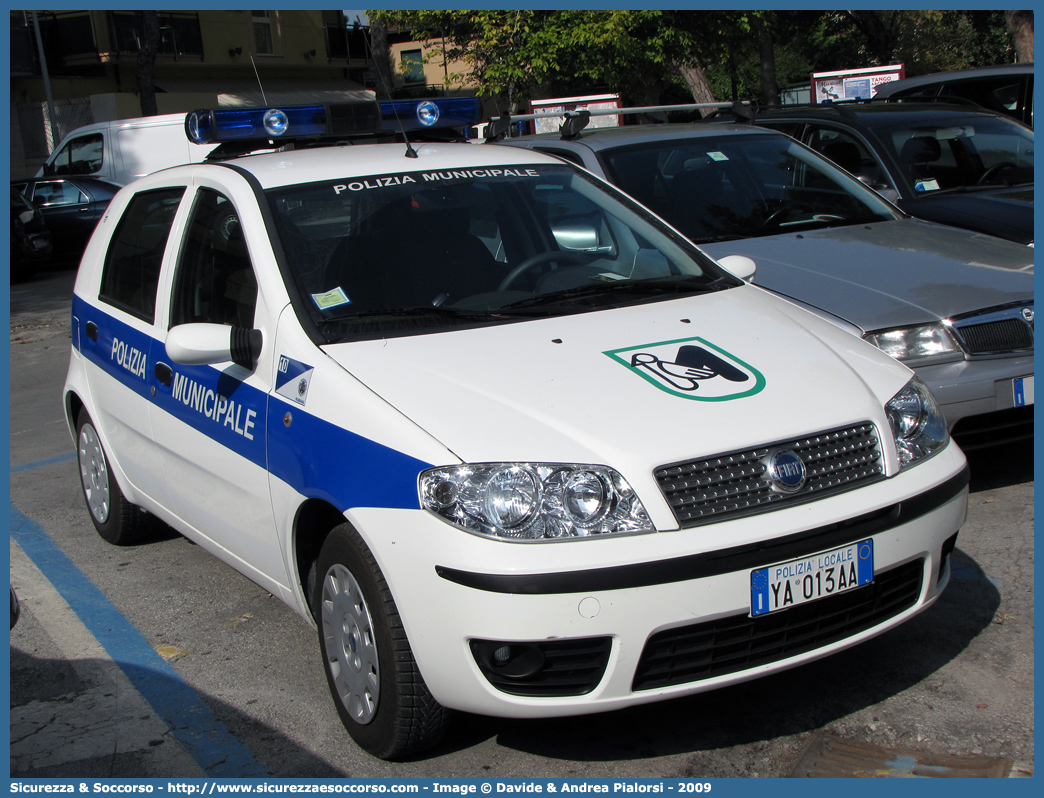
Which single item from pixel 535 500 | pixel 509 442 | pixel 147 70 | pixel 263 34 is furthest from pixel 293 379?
pixel 263 34

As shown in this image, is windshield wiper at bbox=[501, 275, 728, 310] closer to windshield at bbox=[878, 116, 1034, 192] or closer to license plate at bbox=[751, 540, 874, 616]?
license plate at bbox=[751, 540, 874, 616]

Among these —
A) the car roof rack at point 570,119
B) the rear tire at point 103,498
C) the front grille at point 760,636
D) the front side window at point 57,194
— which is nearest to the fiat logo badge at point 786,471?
the front grille at point 760,636

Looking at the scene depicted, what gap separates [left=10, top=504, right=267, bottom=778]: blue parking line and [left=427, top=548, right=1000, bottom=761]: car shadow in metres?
0.62

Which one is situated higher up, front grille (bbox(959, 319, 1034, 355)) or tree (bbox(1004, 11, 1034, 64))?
tree (bbox(1004, 11, 1034, 64))

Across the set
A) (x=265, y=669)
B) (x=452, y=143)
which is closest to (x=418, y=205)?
(x=452, y=143)

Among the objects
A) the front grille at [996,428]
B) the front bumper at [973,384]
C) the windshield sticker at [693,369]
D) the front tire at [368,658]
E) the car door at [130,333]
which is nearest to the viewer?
the front tire at [368,658]

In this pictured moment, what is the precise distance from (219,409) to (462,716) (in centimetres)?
130

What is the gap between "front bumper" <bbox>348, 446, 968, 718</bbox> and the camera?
2664 mm

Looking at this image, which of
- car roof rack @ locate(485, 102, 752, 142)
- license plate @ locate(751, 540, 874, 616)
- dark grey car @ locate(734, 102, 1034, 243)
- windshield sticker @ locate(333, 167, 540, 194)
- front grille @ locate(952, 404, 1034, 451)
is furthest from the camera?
dark grey car @ locate(734, 102, 1034, 243)

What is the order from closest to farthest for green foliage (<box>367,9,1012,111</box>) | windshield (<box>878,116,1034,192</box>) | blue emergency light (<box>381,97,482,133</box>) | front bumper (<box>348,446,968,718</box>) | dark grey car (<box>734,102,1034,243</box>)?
front bumper (<box>348,446,968,718</box>), blue emergency light (<box>381,97,482,133</box>), dark grey car (<box>734,102,1034,243</box>), windshield (<box>878,116,1034,192</box>), green foliage (<box>367,9,1012,111</box>)

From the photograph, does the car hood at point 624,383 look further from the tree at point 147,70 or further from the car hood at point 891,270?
the tree at point 147,70

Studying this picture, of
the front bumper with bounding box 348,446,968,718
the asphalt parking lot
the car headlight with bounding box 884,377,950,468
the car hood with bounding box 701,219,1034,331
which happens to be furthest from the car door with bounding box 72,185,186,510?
the car hood with bounding box 701,219,1034,331

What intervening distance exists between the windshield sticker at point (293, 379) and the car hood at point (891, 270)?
103 inches

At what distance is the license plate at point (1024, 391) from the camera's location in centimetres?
477
